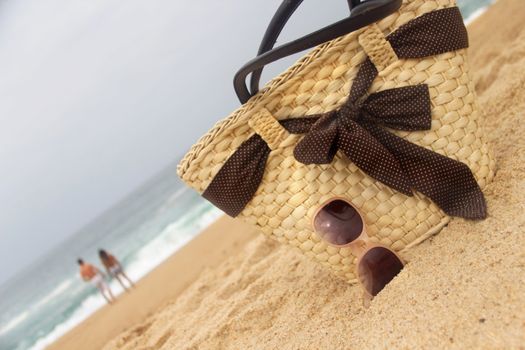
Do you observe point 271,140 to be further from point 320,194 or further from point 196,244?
point 196,244

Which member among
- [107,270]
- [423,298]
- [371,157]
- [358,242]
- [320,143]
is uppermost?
[320,143]

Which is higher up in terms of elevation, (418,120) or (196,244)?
(418,120)

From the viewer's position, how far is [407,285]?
1.08 m

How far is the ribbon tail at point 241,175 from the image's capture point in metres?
1.16

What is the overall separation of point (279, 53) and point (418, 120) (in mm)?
431

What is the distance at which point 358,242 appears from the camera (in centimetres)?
115

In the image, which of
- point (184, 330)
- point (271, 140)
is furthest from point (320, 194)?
point (184, 330)

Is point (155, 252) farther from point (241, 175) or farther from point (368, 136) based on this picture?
point (368, 136)

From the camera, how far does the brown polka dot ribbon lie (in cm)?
108

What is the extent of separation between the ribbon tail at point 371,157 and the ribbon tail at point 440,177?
3 centimetres

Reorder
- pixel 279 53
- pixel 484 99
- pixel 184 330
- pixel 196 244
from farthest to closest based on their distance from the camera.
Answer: pixel 196 244, pixel 484 99, pixel 184 330, pixel 279 53

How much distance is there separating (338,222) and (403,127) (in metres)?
0.32

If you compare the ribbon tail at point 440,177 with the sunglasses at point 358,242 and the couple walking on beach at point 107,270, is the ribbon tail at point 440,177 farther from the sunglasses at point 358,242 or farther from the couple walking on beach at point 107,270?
the couple walking on beach at point 107,270

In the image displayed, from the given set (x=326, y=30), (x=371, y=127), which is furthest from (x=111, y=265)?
(x=326, y=30)
